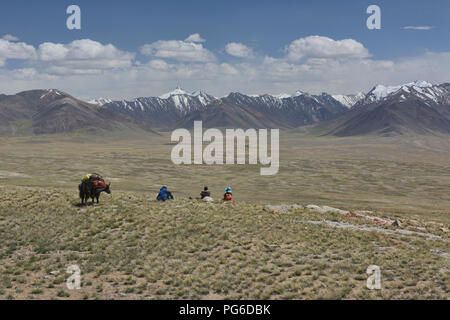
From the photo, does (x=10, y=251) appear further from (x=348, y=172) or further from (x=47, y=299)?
(x=348, y=172)

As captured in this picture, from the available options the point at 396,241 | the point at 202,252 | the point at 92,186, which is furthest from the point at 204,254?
the point at 92,186

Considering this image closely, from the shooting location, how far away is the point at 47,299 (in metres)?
14.1

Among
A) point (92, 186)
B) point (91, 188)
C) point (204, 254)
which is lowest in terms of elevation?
point (204, 254)

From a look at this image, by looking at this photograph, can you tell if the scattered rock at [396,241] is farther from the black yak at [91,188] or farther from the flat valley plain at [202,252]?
the black yak at [91,188]

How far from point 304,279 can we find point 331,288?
50.6 inches

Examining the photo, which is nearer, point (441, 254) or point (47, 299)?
point (47, 299)

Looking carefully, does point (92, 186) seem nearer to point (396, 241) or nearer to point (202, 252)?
point (202, 252)

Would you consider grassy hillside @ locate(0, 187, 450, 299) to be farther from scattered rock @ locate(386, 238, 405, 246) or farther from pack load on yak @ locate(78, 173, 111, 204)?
pack load on yak @ locate(78, 173, 111, 204)

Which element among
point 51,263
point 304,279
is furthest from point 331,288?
point 51,263

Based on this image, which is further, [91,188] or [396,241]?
[91,188]

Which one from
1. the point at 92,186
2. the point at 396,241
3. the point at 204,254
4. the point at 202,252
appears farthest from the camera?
the point at 92,186

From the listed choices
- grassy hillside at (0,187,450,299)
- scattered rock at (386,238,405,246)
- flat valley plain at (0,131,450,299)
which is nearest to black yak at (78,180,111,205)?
grassy hillside at (0,187,450,299)

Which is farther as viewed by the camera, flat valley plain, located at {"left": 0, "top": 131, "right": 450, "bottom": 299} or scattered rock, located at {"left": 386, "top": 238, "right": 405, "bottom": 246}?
scattered rock, located at {"left": 386, "top": 238, "right": 405, "bottom": 246}

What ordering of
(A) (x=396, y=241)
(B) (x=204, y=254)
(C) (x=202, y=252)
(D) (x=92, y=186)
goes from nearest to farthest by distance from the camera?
(B) (x=204, y=254)
(C) (x=202, y=252)
(A) (x=396, y=241)
(D) (x=92, y=186)
